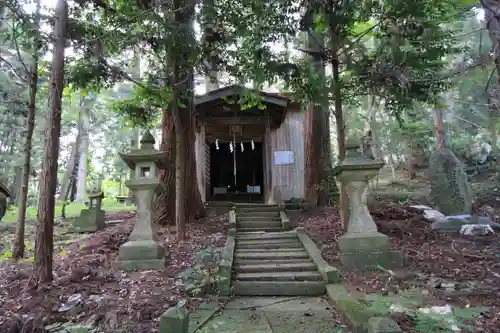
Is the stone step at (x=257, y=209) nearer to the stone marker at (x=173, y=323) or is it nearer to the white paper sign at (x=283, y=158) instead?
the white paper sign at (x=283, y=158)

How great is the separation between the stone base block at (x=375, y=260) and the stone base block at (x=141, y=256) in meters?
3.67

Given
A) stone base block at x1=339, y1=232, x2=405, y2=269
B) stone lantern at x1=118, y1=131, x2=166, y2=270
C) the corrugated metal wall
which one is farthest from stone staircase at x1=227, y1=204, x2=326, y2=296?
the corrugated metal wall

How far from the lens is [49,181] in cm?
498

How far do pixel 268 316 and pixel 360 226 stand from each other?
9.34ft

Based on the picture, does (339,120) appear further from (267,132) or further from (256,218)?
(267,132)

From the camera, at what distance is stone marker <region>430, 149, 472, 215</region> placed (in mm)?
9734

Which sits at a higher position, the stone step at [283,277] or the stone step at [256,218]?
the stone step at [256,218]

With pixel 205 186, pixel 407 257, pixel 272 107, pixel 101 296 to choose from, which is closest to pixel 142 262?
pixel 101 296

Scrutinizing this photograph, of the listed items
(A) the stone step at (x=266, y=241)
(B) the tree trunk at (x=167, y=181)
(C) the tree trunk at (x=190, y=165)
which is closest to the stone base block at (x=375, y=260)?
(A) the stone step at (x=266, y=241)

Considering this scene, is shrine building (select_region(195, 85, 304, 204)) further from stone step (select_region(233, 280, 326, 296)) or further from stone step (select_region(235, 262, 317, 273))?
stone step (select_region(233, 280, 326, 296))

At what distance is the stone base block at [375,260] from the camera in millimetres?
6043

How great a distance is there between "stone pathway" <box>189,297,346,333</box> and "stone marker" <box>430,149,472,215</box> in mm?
6814

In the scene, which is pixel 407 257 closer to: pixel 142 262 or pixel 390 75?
pixel 390 75

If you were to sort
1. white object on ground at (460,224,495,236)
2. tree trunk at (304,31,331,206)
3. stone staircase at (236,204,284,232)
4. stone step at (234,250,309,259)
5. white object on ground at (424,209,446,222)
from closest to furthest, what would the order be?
stone step at (234,250,309,259) → white object on ground at (460,224,495,236) → white object on ground at (424,209,446,222) → stone staircase at (236,204,284,232) → tree trunk at (304,31,331,206)
